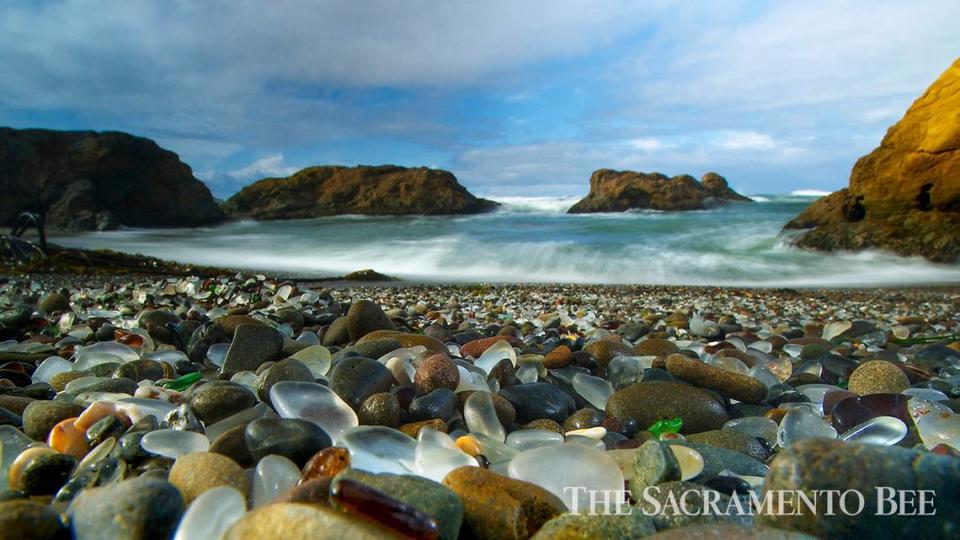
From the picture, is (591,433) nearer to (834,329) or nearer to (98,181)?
(834,329)

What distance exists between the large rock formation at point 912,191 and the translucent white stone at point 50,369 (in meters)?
11.6

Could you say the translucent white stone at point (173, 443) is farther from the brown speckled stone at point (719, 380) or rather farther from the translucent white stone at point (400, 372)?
the brown speckled stone at point (719, 380)

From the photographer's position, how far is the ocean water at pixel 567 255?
30.1 ft

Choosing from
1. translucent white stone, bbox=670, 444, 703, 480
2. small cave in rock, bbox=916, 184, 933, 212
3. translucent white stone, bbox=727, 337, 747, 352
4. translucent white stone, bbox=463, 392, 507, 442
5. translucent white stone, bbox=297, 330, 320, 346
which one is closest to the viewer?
translucent white stone, bbox=670, 444, 703, 480

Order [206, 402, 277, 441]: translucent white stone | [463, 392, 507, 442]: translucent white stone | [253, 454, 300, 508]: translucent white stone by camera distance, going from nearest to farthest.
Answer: [253, 454, 300, 508]: translucent white stone
[206, 402, 277, 441]: translucent white stone
[463, 392, 507, 442]: translucent white stone

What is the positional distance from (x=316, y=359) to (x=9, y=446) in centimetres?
74

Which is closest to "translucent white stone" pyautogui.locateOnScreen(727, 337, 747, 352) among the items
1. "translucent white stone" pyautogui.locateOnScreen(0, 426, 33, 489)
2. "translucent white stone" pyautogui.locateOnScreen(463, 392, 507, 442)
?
"translucent white stone" pyautogui.locateOnScreen(463, 392, 507, 442)

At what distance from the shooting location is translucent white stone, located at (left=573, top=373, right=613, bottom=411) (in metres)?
1.62

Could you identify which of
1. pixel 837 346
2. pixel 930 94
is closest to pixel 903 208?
pixel 930 94

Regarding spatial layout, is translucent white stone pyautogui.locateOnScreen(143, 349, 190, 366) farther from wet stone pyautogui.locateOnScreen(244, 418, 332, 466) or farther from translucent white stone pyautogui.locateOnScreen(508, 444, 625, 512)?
translucent white stone pyautogui.locateOnScreen(508, 444, 625, 512)

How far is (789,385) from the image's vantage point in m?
1.88

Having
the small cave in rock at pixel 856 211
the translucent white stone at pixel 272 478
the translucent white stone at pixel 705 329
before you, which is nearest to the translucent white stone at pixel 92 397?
the translucent white stone at pixel 272 478

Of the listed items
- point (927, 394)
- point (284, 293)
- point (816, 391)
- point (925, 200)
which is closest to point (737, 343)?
point (816, 391)

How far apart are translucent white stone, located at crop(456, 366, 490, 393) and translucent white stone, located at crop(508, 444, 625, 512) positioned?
52 cm
